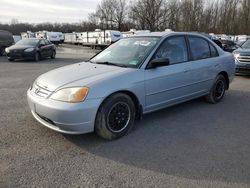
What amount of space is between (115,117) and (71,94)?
2.62 feet

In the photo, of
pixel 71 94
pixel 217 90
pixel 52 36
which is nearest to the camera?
pixel 71 94

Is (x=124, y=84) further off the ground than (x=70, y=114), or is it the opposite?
(x=124, y=84)

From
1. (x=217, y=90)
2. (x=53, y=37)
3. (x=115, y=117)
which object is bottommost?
(x=115, y=117)

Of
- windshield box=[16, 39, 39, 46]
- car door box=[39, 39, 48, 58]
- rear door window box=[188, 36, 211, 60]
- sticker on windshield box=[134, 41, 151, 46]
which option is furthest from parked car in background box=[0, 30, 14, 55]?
rear door window box=[188, 36, 211, 60]

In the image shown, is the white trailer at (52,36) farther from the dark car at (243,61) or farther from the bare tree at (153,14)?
the dark car at (243,61)

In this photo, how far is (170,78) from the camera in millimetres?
4758

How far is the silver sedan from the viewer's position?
12.0 feet

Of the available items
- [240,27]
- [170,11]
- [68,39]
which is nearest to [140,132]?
[68,39]

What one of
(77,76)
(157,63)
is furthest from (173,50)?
(77,76)

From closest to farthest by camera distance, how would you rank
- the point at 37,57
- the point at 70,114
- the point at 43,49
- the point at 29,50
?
the point at 70,114
the point at 29,50
the point at 37,57
the point at 43,49

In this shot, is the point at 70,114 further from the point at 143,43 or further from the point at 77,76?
the point at 143,43

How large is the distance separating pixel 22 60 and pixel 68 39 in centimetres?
3077

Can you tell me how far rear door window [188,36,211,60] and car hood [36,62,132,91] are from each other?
1.86 meters

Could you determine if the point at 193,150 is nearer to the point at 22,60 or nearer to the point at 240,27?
the point at 22,60
